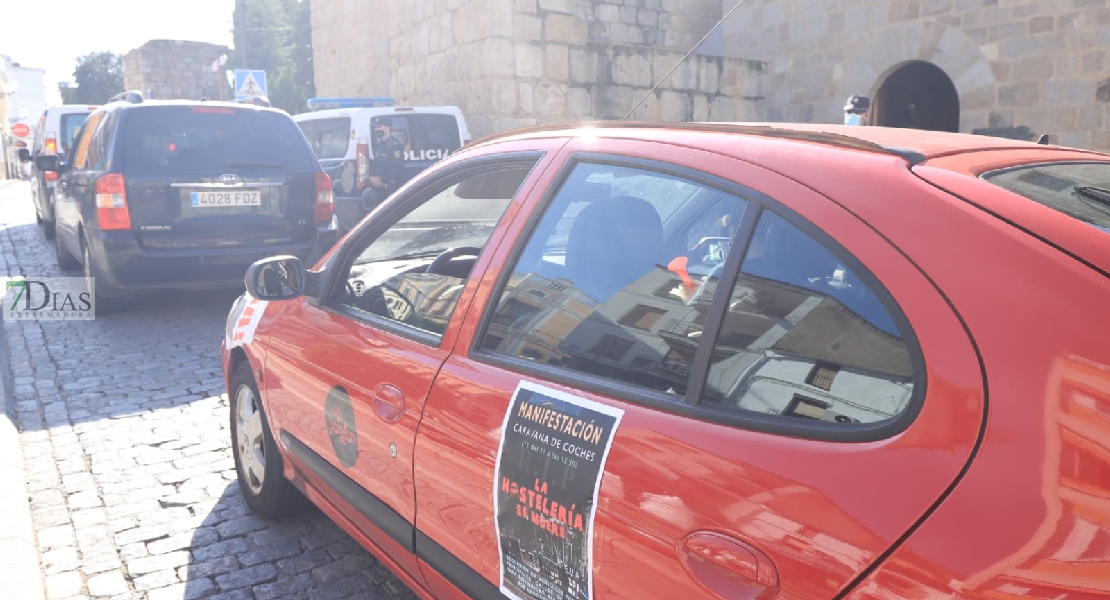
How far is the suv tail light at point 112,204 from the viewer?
6.73 meters

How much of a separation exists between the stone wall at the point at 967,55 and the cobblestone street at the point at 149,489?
936 centimetres

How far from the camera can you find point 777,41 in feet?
44.4

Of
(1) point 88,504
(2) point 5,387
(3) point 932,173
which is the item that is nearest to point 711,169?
(3) point 932,173

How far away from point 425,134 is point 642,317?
10960mm

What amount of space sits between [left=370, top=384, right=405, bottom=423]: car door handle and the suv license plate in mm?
5119

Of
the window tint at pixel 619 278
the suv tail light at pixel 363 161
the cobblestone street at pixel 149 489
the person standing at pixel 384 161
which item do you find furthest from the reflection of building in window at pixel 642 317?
the suv tail light at pixel 363 161

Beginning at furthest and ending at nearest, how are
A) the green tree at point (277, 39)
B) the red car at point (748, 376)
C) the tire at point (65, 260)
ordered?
1. the green tree at point (277, 39)
2. the tire at point (65, 260)
3. the red car at point (748, 376)

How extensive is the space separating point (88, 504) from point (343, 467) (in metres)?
1.80

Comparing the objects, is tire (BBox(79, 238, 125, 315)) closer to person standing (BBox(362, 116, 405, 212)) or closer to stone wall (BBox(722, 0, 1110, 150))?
person standing (BBox(362, 116, 405, 212))

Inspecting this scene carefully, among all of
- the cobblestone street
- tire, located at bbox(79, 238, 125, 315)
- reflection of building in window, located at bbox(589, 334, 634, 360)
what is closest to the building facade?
tire, located at bbox(79, 238, 125, 315)

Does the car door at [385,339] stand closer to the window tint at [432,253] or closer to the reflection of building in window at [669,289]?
the window tint at [432,253]

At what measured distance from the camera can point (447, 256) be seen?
311 cm

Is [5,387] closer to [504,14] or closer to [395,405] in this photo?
[395,405]

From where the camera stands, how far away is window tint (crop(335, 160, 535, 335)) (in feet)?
8.09
